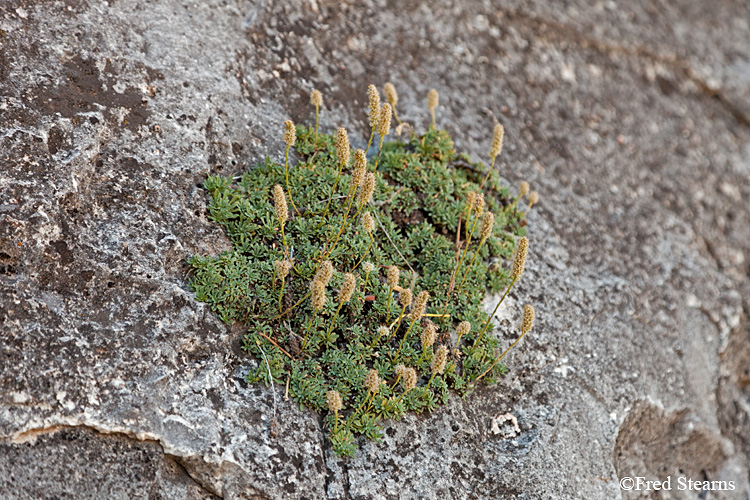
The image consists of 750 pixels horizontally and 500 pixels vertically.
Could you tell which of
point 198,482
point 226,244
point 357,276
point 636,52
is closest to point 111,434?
point 198,482

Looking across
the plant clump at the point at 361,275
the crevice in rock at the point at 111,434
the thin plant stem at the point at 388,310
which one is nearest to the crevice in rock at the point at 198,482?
the crevice in rock at the point at 111,434

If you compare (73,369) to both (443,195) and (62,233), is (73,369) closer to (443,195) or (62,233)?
(62,233)

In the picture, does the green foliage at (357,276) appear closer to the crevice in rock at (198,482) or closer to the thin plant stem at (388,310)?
the thin plant stem at (388,310)

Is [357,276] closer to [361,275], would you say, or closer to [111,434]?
[361,275]

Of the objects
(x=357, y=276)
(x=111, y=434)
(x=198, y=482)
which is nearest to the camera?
(x=111, y=434)

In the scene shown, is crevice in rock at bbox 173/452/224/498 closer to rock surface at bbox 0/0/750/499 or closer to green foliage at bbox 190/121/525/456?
rock surface at bbox 0/0/750/499

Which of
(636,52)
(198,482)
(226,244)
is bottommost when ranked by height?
(198,482)

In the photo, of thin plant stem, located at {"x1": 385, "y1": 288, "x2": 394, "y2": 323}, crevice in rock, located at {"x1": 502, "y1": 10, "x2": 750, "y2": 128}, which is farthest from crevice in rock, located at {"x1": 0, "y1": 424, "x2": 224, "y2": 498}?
crevice in rock, located at {"x1": 502, "y1": 10, "x2": 750, "y2": 128}
